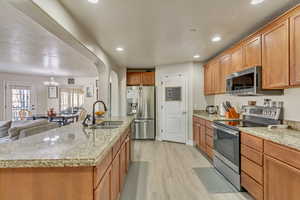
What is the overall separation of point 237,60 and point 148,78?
323cm

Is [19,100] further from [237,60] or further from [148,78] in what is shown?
[237,60]

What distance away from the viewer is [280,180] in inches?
67.7

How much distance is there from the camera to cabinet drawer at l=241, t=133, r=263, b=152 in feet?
6.54

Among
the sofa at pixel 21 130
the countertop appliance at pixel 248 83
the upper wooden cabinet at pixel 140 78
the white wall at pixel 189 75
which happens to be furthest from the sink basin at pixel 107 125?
the upper wooden cabinet at pixel 140 78

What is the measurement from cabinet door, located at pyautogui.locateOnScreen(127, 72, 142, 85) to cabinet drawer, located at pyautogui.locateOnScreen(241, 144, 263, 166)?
13.7 feet

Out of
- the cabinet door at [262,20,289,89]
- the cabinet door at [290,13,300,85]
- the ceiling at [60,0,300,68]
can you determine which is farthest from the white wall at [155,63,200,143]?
the cabinet door at [290,13,300,85]

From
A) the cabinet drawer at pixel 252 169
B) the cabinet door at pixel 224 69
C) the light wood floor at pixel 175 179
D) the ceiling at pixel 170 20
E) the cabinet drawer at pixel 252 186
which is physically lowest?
the light wood floor at pixel 175 179

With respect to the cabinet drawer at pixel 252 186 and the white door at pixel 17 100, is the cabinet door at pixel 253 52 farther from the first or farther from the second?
the white door at pixel 17 100

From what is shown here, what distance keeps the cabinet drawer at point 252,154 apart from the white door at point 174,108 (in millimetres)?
2816

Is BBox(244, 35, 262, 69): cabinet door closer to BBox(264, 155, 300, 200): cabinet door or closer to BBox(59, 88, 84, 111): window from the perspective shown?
BBox(264, 155, 300, 200): cabinet door

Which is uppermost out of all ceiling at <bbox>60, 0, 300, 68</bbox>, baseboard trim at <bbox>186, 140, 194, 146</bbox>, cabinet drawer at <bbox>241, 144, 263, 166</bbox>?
ceiling at <bbox>60, 0, 300, 68</bbox>

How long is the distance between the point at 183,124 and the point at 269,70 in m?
3.13

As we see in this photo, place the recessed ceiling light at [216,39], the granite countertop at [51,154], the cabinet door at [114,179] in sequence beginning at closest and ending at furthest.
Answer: the granite countertop at [51,154], the cabinet door at [114,179], the recessed ceiling light at [216,39]

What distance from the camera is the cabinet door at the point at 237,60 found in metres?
2.96
